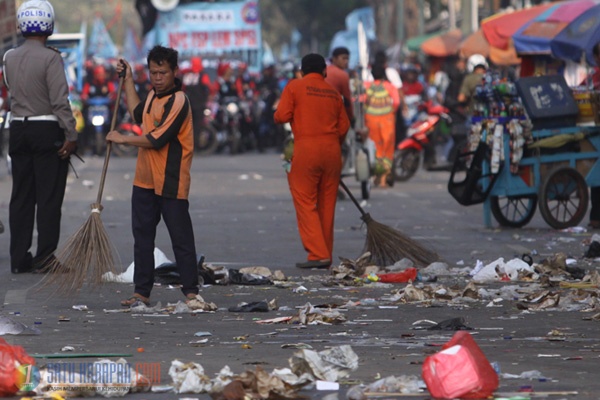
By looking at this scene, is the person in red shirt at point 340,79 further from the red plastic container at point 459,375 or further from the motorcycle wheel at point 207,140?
the motorcycle wheel at point 207,140

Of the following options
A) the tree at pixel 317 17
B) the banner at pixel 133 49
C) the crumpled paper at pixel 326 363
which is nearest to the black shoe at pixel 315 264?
the crumpled paper at pixel 326 363

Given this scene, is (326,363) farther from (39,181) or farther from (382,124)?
(382,124)

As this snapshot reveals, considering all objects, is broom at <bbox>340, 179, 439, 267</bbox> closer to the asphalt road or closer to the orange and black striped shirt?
the asphalt road

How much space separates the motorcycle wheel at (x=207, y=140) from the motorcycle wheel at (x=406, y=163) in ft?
40.1

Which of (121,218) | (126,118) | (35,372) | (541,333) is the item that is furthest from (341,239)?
(126,118)

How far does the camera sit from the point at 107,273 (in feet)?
34.3

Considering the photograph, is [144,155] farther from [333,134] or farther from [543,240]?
[543,240]

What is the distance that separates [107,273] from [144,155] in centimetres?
93

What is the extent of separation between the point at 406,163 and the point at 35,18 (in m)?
13.8

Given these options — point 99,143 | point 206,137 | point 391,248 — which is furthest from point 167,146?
point 99,143

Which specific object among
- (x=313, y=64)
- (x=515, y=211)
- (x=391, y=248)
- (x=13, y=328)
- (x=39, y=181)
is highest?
(x=313, y=64)

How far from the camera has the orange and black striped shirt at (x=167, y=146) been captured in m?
9.88

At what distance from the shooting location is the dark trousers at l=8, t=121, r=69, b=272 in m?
12.2

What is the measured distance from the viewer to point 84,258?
401 inches
